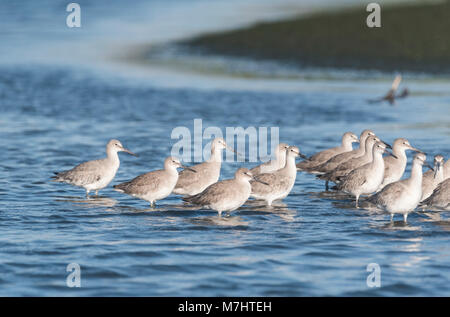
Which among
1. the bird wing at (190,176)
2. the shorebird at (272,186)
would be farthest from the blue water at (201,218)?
the bird wing at (190,176)

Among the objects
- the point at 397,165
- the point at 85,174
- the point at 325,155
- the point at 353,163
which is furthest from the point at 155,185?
the point at 397,165

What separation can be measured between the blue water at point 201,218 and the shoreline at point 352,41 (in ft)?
8.12

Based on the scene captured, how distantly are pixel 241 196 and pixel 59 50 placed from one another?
2800 cm

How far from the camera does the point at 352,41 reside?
3428 centimetres

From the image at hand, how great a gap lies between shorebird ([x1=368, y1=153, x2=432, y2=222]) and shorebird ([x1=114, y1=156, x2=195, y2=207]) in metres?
3.61

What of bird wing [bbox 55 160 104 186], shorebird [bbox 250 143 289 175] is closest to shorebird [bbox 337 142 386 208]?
shorebird [bbox 250 143 289 175]

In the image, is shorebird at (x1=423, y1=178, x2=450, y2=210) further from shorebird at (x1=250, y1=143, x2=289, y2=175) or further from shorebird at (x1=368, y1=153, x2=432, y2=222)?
shorebird at (x1=250, y1=143, x2=289, y2=175)

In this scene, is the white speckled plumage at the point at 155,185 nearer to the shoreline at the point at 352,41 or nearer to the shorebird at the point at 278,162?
the shorebird at the point at 278,162

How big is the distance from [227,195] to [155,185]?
1.45 meters

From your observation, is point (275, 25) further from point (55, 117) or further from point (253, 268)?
point (253, 268)

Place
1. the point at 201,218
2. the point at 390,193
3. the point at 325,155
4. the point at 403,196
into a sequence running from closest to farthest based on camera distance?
1. the point at 403,196
2. the point at 390,193
3. the point at 201,218
4. the point at 325,155

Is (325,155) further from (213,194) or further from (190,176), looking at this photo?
(213,194)

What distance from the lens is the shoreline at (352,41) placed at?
1267 inches

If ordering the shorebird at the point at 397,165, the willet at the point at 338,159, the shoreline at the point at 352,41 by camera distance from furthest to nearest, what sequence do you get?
the shoreline at the point at 352,41, the willet at the point at 338,159, the shorebird at the point at 397,165
